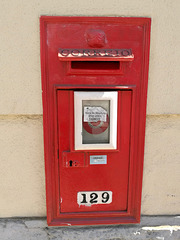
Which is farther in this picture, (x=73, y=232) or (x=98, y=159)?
(x=73, y=232)

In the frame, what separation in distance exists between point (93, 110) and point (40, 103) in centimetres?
36

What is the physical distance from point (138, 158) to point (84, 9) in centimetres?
101

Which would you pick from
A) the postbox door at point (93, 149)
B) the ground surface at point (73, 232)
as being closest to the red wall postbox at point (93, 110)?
the postbox door at point (93, 149)

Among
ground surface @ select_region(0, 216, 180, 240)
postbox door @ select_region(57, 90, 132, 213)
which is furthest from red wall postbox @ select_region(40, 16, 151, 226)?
ground surface @ select_region(0, 216, 180, 240)

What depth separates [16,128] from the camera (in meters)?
1.35

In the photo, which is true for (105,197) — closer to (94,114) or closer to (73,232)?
(73,232)

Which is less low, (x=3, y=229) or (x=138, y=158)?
(x=138, y=158)

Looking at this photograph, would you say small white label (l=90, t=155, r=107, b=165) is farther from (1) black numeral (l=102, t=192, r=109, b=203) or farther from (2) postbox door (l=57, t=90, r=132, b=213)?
(1) black numeral (l=102, t=192, r=109, b=203)

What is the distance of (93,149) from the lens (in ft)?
4.08

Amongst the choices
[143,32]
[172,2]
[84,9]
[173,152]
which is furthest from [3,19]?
[173,152]

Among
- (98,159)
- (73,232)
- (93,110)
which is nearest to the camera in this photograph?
(93,110)

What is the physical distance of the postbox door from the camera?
1208mm

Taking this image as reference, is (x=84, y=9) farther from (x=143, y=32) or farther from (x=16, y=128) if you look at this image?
(x=16, y=128)

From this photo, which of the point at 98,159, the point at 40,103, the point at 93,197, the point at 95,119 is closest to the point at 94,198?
the point at 93,197
